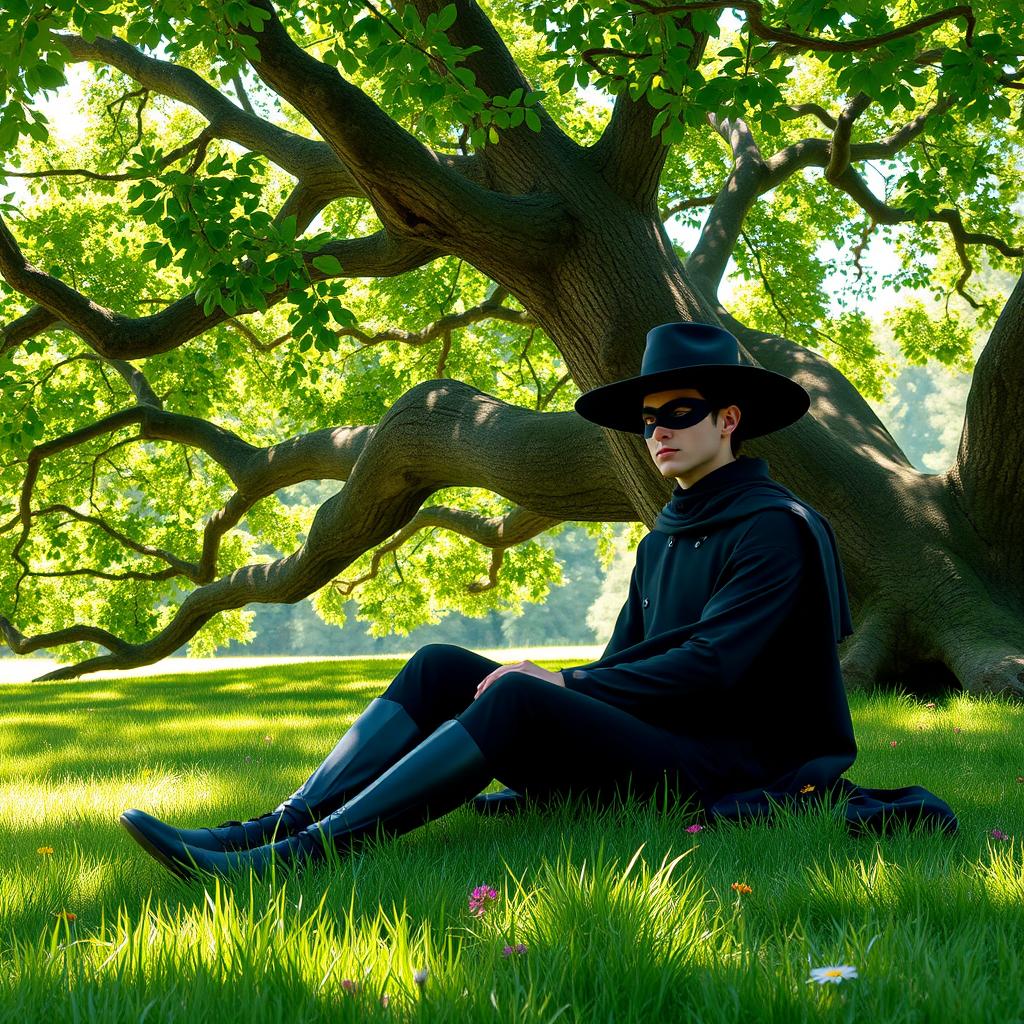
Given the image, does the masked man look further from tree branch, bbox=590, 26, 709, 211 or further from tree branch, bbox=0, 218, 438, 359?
tree branch, bbox=0, 218, 438, 359

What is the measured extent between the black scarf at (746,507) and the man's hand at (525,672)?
797 mm

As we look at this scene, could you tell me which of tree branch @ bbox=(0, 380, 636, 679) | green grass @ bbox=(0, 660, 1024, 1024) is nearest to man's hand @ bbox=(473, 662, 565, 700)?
green grass @ bbox=(0, 660, 1024, 1024)

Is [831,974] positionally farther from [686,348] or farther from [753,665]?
[686,348]

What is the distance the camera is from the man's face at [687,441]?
381 cm

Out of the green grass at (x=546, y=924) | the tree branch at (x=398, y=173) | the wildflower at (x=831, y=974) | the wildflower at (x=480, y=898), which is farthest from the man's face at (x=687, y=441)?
the tree branch at (x=398, y=173)

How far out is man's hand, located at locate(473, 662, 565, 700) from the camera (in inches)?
128

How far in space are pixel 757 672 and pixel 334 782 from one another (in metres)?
1.40

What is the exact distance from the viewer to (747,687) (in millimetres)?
3592

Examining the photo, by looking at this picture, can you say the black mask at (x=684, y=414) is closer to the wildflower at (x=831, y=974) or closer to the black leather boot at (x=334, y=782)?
the black leather boot at (x=334, y=782)

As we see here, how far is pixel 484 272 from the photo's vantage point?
7973 mm

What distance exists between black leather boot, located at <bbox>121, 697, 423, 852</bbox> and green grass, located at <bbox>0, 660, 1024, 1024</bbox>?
19 cm

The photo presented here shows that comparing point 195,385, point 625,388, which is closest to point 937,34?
point 195,385

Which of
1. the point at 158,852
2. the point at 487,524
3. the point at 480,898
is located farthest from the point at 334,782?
the point at 487,524

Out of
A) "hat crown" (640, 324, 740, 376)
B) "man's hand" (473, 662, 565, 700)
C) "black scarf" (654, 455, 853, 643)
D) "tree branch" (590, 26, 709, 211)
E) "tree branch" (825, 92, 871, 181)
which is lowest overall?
"man's hand" (473, 662, 565, 700)
